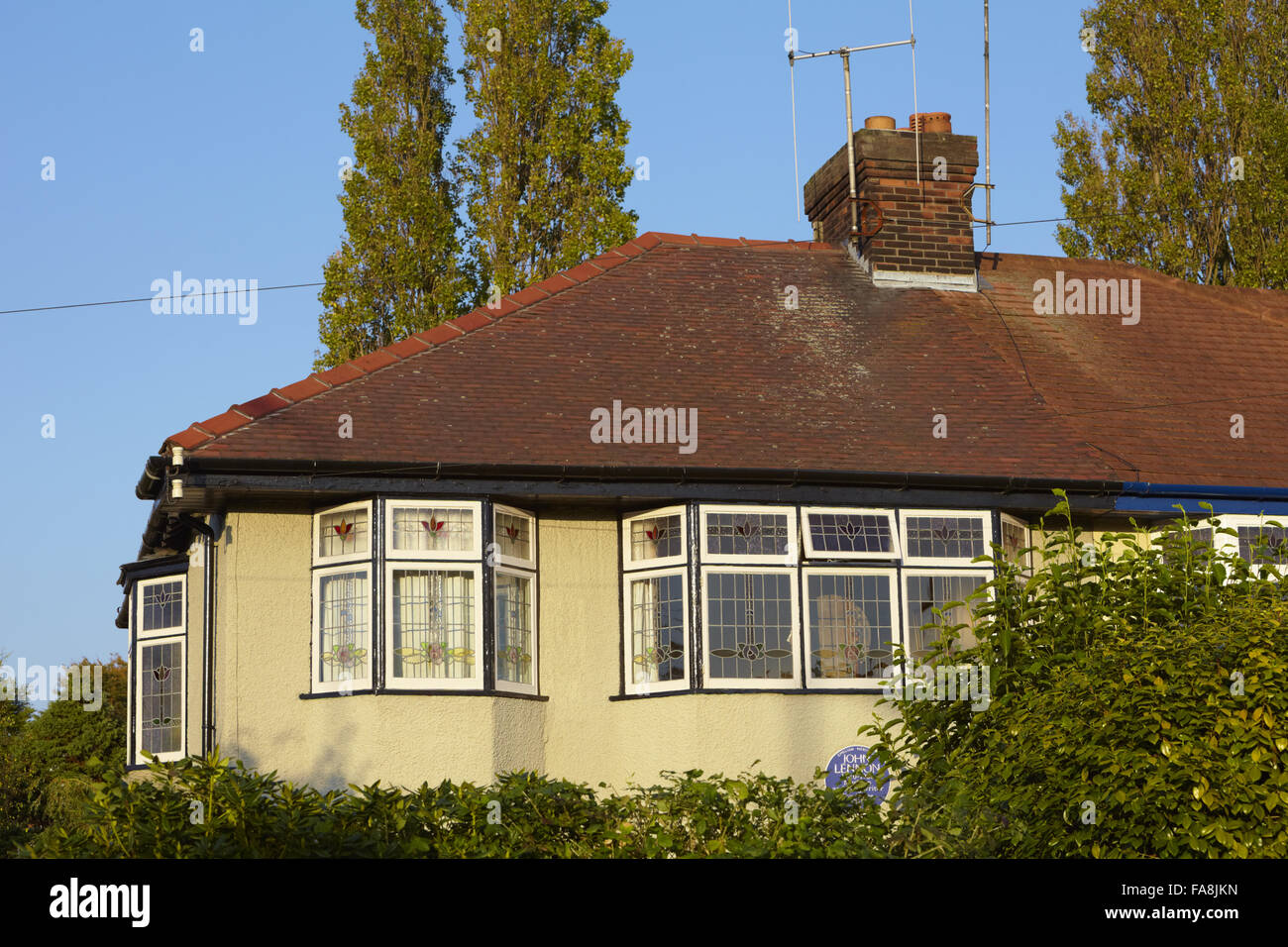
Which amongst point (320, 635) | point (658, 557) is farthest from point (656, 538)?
point (320, 635)

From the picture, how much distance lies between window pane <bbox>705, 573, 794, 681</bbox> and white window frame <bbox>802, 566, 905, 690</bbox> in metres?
0.14

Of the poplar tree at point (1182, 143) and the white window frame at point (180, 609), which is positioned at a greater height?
the poplar tree at point (1182, 143)

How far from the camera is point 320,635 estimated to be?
13.1 m

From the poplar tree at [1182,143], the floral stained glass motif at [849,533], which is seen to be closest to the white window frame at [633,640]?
the floral stained glass motif at [849,533]

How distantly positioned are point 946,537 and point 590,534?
3.20 meters

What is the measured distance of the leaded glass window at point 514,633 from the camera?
1316 cm

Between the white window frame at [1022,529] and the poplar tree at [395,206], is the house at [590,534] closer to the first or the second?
the white window frame at [1022,529]

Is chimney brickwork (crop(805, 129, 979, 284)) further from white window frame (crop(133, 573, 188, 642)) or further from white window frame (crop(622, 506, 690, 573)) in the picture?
white window frame (crop(133, 573, 188, 642))

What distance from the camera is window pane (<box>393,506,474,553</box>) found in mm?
13062

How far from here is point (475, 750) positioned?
497 inches

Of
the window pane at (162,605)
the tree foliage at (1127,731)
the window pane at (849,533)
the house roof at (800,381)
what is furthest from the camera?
the window pane at (162,605)

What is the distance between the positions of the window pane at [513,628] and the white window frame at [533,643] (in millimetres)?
→ 17

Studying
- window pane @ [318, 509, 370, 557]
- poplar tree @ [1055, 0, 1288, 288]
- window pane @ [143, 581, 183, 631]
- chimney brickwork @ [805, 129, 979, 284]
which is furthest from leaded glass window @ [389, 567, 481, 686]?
poplar tree @ [1055, 0, 1288, 288]

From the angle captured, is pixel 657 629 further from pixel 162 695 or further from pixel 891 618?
pixel 162 695
